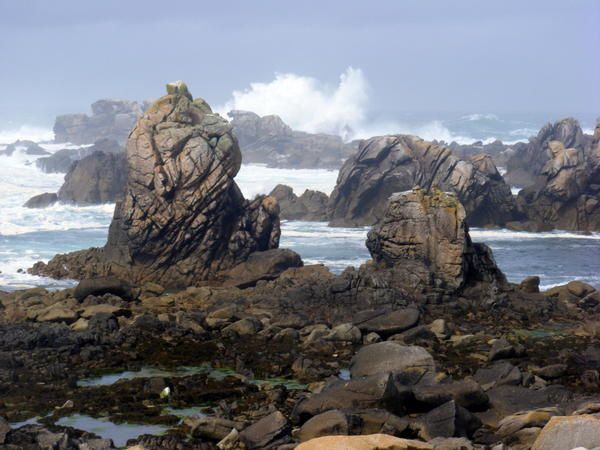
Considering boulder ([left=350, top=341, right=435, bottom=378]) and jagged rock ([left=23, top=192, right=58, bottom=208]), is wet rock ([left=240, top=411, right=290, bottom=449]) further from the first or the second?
jagged rock ([left=23, top=192, right=58, bottom=208])

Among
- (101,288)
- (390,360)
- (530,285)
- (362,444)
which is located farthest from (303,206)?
(362,444)

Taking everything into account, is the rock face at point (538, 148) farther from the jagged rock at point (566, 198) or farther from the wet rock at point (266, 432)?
the wet rock at point (266, 432)

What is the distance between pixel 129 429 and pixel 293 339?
368 inches

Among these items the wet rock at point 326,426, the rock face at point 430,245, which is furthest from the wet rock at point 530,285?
the wet rock at point 326,426

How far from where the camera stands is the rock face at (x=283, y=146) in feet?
358

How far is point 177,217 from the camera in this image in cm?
3878

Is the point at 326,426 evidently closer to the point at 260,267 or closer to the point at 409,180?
the point at 260,267

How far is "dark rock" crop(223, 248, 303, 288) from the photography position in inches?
1474

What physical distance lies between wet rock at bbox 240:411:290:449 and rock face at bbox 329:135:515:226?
143ft

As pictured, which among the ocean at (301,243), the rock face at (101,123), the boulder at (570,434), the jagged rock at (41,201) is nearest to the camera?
the boulder at (570,434)

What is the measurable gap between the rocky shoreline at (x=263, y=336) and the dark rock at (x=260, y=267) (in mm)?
88

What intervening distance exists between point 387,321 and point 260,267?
1125 centimetres

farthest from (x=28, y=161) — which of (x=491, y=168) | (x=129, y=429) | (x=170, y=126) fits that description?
(x=129, y=429)

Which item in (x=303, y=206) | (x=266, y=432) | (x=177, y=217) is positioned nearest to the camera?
(x=266, y=432)
